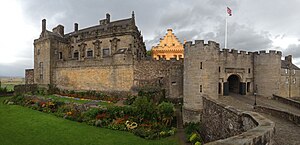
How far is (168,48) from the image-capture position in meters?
37.7

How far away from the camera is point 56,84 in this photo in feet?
102

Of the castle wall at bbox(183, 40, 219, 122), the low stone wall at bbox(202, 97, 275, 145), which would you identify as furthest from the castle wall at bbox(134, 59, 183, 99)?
the low stone wall at bbox(202, 97, 275, 145)

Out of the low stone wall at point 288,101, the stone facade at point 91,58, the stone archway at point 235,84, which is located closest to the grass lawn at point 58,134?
the stone facade at point 91,58

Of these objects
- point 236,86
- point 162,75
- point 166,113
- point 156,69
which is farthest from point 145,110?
point 236,86

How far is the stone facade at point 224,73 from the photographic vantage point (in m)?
15.7

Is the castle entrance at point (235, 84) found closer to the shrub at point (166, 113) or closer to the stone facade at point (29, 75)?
the shrub at point (166, 113)

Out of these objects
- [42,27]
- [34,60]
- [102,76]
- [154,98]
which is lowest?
[154,98]

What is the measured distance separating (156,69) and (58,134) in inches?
525

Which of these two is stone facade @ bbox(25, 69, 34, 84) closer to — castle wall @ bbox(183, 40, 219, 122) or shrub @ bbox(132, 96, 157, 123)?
shrub @ bbox(132, 96, 157, 123)

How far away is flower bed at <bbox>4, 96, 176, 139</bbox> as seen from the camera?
14394mm

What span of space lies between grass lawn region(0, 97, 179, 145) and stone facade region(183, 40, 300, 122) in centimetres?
472

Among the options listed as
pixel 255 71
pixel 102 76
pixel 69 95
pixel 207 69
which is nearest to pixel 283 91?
pixel 255 71

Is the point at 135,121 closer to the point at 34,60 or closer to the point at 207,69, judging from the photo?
the point at 207,69

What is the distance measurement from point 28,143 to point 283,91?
1318 inches
